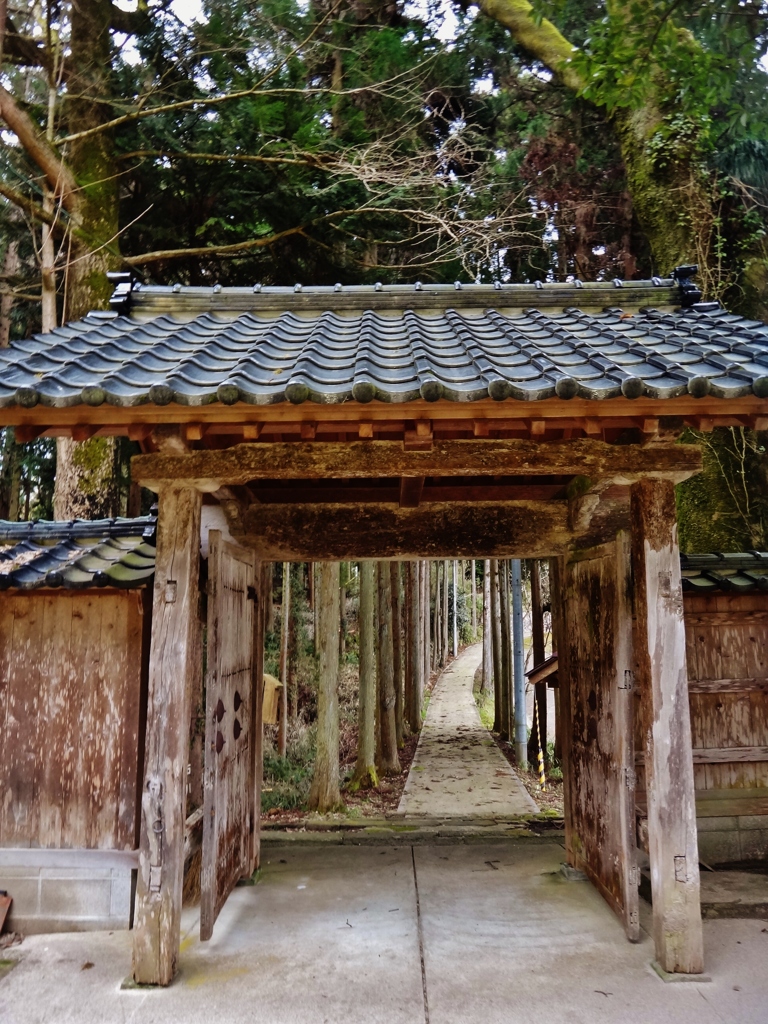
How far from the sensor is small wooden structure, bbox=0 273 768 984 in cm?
286

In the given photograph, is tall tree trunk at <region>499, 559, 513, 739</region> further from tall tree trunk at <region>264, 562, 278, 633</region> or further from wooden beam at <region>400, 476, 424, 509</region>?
wooden beam at <region>400, 476, 424, 509</region>

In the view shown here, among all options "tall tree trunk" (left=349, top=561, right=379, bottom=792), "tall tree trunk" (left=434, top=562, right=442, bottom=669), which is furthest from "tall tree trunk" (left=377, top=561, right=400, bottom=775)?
"tall tree trunk" (left=434, top=562, right=442, bottom=669)

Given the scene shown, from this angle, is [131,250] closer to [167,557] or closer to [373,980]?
[167,557]

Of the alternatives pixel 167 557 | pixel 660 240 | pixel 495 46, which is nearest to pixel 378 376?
pixel 167 557

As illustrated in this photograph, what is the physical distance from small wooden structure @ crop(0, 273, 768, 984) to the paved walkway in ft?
11.1

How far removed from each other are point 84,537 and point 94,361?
227cm

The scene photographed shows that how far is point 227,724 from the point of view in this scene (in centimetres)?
408

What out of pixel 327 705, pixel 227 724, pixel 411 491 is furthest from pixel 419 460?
pixel 327 705

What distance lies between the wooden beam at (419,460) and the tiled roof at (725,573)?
1625mm

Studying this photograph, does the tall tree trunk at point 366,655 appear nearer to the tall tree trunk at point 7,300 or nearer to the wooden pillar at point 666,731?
the wooden pillar at point 666,731

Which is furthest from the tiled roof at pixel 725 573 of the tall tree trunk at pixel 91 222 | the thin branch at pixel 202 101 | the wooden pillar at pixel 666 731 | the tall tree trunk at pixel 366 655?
the thin branch at pixel 202 101

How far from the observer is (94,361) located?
3.14 metres

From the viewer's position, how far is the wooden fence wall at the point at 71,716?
13.7 ft

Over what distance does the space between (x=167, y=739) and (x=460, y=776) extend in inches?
322
